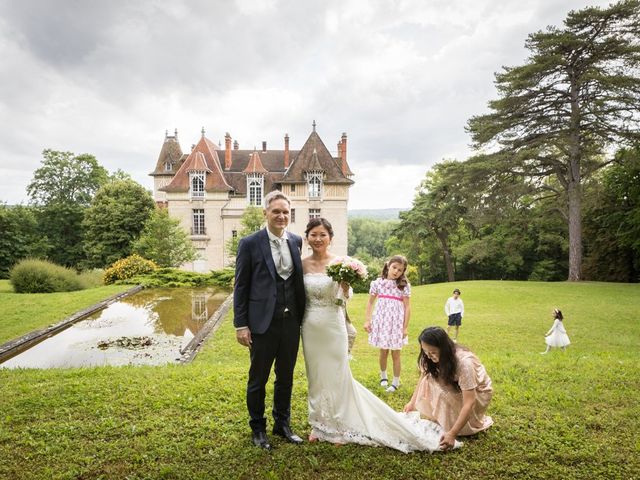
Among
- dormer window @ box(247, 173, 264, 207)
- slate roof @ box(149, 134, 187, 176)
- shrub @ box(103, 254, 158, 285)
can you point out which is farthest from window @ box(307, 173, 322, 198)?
shrub @ box(103, 254, 158, 285)

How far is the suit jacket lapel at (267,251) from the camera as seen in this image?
3.64 meters

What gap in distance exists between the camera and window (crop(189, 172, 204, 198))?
32469 mm

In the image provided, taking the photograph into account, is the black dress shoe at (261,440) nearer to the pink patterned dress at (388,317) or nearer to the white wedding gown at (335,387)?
the white wedding gown at (335,387)

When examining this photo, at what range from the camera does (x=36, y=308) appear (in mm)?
14156

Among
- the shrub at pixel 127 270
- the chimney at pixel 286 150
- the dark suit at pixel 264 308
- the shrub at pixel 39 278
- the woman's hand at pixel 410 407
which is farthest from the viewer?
the chimney at pixel 286 150

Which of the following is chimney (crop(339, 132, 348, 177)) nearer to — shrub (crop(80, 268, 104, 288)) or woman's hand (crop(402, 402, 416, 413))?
shrub (crop(80, 268, 104, 288))

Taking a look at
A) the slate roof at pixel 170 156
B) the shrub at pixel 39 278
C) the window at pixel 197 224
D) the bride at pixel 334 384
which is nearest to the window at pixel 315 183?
the window at pixel 197 224

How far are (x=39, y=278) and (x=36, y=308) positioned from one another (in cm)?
544

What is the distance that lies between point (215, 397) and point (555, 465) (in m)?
3.81

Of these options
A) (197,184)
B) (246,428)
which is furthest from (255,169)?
(246,428)

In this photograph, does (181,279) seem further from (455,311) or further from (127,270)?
(455,311)

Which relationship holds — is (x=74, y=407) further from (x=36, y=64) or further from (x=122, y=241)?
(x=122, y=241)

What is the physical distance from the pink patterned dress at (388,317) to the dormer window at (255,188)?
2769 centimetres

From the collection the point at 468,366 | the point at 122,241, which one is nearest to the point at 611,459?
the point at 468,366
